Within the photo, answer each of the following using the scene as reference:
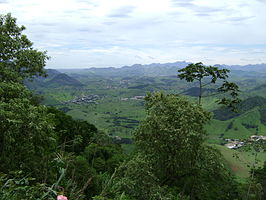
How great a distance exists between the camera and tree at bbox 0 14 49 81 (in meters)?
22.0

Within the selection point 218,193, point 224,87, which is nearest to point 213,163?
point 218,193

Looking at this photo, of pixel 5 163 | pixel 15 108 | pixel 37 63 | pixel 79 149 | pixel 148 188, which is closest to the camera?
pixel 5 163

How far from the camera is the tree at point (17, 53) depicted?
22031mm

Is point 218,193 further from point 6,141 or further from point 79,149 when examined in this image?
point 79,149

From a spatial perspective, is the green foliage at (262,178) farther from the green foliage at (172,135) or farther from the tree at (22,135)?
the tree at (22,135)

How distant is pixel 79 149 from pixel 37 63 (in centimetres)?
2636

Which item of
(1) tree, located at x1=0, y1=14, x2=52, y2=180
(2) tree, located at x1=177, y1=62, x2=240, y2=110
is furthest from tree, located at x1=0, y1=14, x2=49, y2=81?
(2) tree, located at x1=177, y1=62, x2=240, y2=110

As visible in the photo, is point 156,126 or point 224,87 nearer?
point 156,126

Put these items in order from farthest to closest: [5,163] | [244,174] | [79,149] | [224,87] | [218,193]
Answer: [244,174] → [79,149] → [224,87] → [218,193] → [5,163]

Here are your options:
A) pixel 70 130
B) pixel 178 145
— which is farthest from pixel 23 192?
pixel 70 130

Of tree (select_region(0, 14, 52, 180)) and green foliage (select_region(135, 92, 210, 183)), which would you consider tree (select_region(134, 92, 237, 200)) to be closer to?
green foliage (select_region(135, 92, 210, 183))

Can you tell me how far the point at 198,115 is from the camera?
2038cm

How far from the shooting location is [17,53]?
75.1 feet

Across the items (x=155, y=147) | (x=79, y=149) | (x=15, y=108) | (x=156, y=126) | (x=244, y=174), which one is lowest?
(x=244, y=174)
